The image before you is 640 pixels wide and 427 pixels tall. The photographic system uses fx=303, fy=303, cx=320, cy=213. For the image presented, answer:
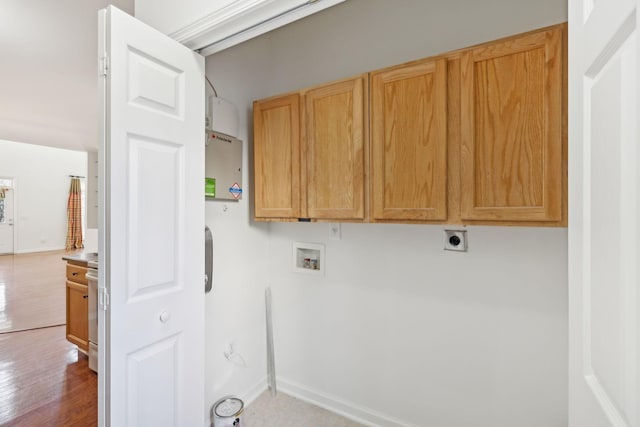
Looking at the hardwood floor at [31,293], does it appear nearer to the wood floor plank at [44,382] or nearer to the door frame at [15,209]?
the wood floor plank at [44,382]

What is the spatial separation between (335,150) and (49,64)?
2.96 metres

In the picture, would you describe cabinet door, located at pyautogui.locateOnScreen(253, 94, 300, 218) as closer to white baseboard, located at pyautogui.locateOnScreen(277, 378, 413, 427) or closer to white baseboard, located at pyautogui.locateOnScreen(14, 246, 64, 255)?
white baseboard, located at pyautogui.locateOnScreen(277, 378, 413, 427)

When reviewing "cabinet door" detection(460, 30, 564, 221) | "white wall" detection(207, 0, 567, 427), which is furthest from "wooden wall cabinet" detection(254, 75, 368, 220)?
"cabinet door" detection(460, 30, 564, 221)

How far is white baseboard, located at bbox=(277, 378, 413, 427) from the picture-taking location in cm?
193

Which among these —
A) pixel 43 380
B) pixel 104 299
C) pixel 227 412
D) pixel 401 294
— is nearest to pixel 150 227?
pixel 104 299

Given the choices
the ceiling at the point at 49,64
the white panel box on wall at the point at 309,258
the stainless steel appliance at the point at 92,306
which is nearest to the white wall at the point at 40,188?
the ceiling at the point at 49,64

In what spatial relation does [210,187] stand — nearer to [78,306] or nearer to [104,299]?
[104,299]

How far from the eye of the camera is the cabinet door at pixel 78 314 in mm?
2678

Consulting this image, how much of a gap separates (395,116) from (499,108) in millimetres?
451

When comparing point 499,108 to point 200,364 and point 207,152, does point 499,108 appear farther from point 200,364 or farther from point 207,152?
point 200,364

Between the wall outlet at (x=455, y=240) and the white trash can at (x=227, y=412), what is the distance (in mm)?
1570

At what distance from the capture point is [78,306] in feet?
9.00
